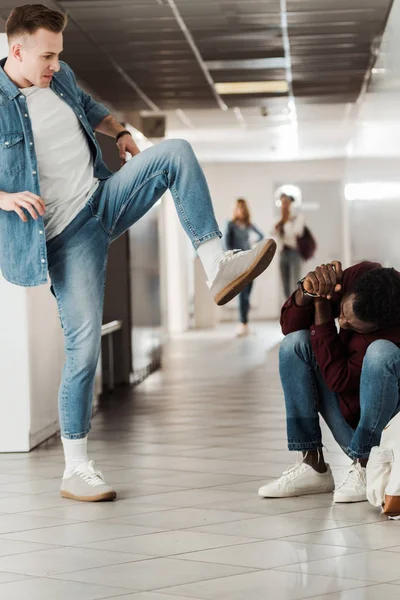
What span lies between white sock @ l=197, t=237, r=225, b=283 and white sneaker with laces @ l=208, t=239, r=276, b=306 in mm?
17

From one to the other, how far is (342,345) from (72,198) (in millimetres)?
1032

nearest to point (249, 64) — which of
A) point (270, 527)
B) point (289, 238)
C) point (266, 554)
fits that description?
point (289, 238)

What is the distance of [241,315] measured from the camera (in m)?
13.2

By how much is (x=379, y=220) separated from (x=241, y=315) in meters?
5.74

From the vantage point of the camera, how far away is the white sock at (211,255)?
3061 millimetres

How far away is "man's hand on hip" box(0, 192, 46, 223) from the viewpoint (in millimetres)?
3184

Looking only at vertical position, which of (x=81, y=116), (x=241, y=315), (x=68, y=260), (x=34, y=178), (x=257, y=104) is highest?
(x=257, y=104)

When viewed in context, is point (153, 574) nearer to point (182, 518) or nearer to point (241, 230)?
point (182, 518)

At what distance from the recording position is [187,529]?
3170mm

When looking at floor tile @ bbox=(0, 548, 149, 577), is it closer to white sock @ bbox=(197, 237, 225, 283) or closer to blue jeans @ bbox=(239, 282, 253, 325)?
white sock @ bbox=(197, 237, 225, 283)

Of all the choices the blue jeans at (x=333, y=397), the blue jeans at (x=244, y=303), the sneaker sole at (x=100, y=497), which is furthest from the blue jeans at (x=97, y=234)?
the blue jeans at (x=244, y=303)

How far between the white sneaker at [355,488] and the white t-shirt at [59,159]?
1.28 metres

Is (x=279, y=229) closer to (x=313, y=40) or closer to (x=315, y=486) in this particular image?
(x=313, y=40)

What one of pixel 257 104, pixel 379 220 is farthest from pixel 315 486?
Result: pixel 257 104
